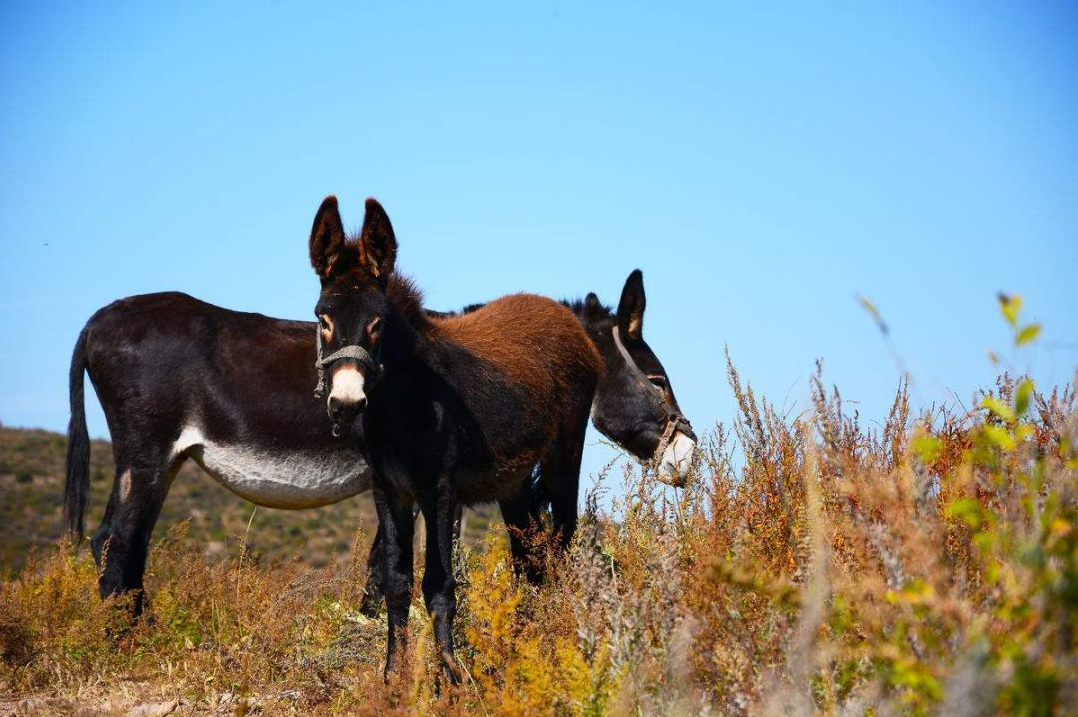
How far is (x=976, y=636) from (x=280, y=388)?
620 centimetres

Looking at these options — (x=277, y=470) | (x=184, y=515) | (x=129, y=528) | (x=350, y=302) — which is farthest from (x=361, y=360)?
(x=184, y=515)

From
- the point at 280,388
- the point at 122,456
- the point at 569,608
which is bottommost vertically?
the point at 569,608

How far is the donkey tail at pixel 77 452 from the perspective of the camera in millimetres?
7309

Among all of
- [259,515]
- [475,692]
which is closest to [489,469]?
[475,692]

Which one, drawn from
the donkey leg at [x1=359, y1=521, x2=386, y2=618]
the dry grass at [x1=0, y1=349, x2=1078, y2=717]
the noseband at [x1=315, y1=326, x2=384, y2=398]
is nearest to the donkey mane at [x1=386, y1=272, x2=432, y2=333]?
the noseband at [x1=315, y1=326, x2=384, y2=398]

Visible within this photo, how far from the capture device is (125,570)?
6.84 meters

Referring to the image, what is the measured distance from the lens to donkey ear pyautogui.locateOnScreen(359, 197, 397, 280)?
525 centimetres

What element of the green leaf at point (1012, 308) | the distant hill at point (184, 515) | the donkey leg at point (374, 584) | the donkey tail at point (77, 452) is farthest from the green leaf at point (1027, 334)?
the distant hill at point (184, 515)

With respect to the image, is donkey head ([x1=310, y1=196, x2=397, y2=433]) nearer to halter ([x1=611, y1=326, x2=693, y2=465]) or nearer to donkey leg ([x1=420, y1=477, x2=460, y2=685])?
donkey leg ([x1=420, y1=477, x2=460, y2=685])

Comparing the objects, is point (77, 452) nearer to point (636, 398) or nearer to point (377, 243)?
point (377, 243)

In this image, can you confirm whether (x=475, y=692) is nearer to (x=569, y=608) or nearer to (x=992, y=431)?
(x=569, y=608)

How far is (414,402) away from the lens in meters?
5.20

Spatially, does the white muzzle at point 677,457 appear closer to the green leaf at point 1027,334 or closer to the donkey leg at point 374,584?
the donkey leg at point 374,584

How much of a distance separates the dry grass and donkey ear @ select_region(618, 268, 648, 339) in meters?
1.65
